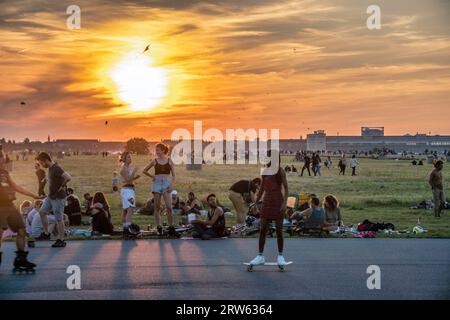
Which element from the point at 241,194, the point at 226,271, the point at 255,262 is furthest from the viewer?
the point at 241,194

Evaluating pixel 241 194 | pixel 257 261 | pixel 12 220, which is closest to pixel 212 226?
pixel 241 194

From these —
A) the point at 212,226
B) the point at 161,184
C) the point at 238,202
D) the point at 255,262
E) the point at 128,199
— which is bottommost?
the point at 255,262

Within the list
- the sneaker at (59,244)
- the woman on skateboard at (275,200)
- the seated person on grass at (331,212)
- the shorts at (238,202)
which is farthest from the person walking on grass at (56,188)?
the seated person on grass at (331,212)

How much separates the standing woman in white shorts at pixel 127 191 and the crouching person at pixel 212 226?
143 centimetres

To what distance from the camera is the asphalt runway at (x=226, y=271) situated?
868 cm

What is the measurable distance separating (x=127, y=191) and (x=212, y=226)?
204cm

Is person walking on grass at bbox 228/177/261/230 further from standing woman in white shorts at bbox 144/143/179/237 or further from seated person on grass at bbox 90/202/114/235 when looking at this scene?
seated person on grass at bbox 90/202/114/235

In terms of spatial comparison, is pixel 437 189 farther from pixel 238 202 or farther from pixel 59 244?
pixel 59 244

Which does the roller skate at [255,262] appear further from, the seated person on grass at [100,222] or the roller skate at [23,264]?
the seated person on grass at [100,222]

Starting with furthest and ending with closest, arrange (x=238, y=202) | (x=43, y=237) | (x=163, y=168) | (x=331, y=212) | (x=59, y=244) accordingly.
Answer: (x=238, y=202) → (x=331, y=212) → (x=163, y=168) → (x=43, y=237) → (x=59, y=244)

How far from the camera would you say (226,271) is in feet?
33.8

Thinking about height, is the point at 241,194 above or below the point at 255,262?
above

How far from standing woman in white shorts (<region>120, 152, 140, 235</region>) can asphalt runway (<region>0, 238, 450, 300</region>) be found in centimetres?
78

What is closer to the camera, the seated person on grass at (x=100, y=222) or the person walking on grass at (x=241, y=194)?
the seated person on grass at (x=100, y=222)
